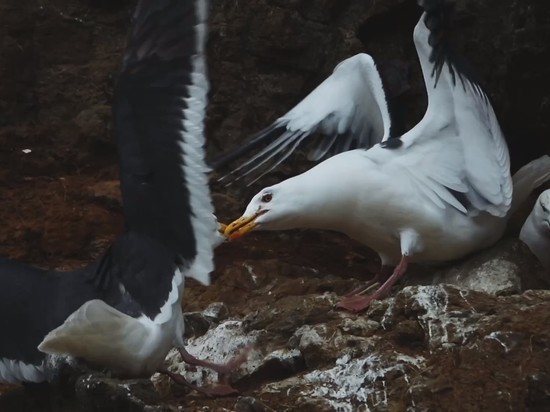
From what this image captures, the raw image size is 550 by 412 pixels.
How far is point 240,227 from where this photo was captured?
15.7 feet

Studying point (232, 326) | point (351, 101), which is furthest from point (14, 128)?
point (232, 326)

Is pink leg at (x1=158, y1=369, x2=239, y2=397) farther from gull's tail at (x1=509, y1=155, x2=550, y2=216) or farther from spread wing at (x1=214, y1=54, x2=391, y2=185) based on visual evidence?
gull's tail at (x1=509, y1=155, x2=550, y2=216)

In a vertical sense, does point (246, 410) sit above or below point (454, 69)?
below

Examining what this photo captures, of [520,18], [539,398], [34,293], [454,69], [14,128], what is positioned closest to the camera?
[539,398]

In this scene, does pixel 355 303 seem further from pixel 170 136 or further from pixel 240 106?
pixel 240 106

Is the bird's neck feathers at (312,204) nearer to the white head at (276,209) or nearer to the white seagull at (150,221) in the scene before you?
the white head at (276,209)

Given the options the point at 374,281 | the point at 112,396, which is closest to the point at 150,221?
the point at 112,396

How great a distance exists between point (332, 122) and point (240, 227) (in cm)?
96

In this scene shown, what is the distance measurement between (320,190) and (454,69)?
645 millimetres

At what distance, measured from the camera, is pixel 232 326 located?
4352mm

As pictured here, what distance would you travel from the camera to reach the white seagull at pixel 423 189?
15.7ft

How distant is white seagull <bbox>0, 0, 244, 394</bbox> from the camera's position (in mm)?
3711

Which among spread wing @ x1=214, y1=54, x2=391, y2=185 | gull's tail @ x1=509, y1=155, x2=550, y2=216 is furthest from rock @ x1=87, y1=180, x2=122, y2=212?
gull's tail @ x1=509, y1=155, x2=550, y2=216

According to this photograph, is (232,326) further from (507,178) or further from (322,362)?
(507,178)
